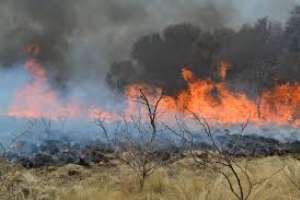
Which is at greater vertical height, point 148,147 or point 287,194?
point 148,147

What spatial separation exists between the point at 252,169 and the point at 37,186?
220 inches

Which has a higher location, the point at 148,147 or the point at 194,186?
the point at 148,147

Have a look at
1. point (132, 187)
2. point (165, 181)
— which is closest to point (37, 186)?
point (132, 187)

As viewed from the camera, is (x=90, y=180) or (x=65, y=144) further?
(x=65, y=144)

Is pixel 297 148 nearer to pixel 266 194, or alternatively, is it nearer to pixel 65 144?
pixel 65 144

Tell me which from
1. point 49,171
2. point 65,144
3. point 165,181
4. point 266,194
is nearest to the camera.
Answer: point 266,194

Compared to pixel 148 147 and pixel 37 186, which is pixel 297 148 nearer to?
pixel 148 147

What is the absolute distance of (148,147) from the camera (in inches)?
555

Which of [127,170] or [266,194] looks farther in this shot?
[127,170]

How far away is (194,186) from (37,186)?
3.79 meters

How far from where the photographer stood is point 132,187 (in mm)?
13000

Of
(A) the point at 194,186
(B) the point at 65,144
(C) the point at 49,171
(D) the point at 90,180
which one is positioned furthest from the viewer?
(B) the point at 65,144

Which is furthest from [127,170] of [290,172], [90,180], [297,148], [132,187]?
[297,148]

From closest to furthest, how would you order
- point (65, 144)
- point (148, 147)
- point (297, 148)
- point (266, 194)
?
point (266, 194), point (148, 147), point (297, 148), point (65, 144)
